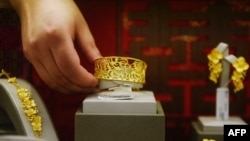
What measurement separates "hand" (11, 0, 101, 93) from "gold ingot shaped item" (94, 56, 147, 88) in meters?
0.03

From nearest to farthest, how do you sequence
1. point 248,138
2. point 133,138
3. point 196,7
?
point 133,138, point 248,138, point 196,7

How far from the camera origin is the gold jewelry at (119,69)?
110cm

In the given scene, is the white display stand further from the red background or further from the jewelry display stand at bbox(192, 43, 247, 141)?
the red background

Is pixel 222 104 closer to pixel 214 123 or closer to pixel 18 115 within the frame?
pixel 214 123

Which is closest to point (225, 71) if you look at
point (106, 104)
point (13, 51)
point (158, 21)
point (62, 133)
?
point (158, 21)

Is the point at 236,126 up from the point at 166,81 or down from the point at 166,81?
down

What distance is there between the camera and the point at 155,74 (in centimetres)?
142

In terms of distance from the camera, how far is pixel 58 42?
41.1 inches

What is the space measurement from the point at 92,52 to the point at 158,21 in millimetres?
306

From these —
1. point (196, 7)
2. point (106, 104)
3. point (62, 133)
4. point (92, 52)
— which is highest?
point (196, 7)

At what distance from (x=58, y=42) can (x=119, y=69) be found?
0.53 feet

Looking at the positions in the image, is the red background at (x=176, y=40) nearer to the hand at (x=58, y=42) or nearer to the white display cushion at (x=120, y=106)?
the hand at (x=58, y=42)

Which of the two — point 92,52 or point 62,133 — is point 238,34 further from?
A: point 62,133

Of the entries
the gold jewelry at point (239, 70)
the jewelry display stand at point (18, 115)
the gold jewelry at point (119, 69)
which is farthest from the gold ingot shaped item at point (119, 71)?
the gold jewelry at point (239, 70)
